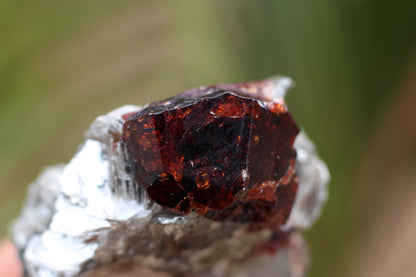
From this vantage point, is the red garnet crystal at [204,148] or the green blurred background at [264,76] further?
the green blurred background at [264,76]

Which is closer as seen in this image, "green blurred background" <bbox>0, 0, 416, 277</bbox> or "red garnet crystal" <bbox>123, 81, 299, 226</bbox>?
"red garnet crystal" <bbox>123, 81, 299, 226</bbox>

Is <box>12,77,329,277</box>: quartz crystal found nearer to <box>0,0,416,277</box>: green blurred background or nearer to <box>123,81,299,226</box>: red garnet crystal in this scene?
<box>123,81,299,226</box>: red garnet crystal

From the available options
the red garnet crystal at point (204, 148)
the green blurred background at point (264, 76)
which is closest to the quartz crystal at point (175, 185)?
the red garnet crystal at point (204, 148)

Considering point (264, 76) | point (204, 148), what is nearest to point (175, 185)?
point (204, 148)

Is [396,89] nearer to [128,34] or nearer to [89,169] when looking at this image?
[128,34]

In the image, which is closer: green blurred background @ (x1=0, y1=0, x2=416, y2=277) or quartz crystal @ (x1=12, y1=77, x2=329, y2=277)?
quartz crystal @ (x1=12, y1=77, x2=329, y2=277)

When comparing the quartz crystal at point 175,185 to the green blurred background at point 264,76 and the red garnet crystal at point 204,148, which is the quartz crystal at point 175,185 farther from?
the green blurred background at point 264,76

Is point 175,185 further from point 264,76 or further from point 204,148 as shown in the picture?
point 264,76

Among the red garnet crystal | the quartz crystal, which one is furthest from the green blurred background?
the red garnet crystal
